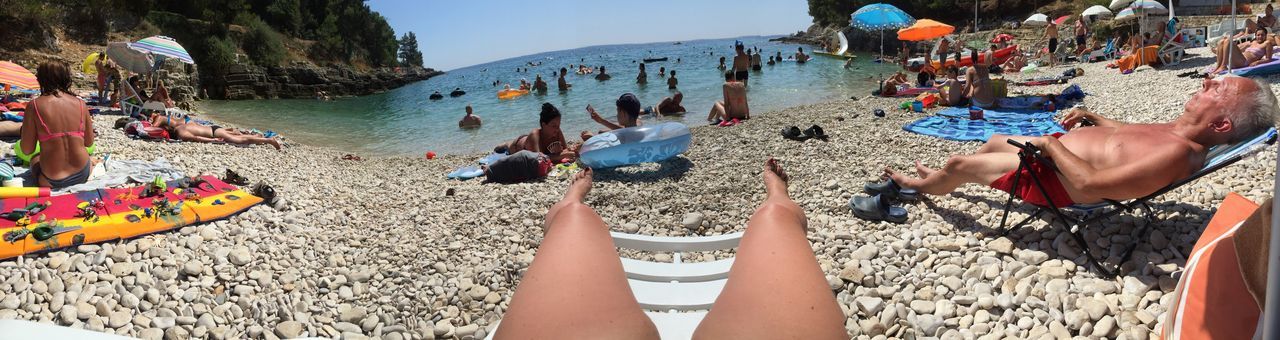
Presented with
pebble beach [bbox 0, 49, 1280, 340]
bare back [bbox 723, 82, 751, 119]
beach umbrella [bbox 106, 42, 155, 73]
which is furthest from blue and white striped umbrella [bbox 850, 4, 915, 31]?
beach umbrella [bbox 106, 42, 155, 73]

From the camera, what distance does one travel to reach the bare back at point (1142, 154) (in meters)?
2.53

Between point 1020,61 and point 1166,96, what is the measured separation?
9896 mm

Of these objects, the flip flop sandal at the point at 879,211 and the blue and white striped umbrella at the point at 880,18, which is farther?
the blue and white striped umbrella at the point at 880,18

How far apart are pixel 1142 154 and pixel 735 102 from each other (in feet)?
23.5

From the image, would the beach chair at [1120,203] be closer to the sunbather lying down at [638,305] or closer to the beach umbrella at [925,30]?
the sunbather lying down at [638,305]

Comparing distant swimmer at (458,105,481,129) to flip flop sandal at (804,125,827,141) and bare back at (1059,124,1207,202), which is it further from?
bare back at (1059,124,1207,202)

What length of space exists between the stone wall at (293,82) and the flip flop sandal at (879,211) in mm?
33457

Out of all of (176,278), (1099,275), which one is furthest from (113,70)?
(1099,275)

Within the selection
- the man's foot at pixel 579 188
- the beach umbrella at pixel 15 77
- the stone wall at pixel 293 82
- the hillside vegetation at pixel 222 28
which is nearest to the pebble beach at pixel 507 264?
the man's foot at pixel 579 188

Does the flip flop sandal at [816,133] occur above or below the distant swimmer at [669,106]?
below

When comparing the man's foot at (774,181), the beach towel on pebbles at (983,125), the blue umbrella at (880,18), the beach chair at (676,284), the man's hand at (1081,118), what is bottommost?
the beach chair at (676,284)

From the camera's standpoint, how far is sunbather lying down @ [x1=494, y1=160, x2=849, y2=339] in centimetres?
142

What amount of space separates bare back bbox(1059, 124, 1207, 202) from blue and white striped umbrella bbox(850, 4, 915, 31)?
12784mm

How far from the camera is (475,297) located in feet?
9.49
